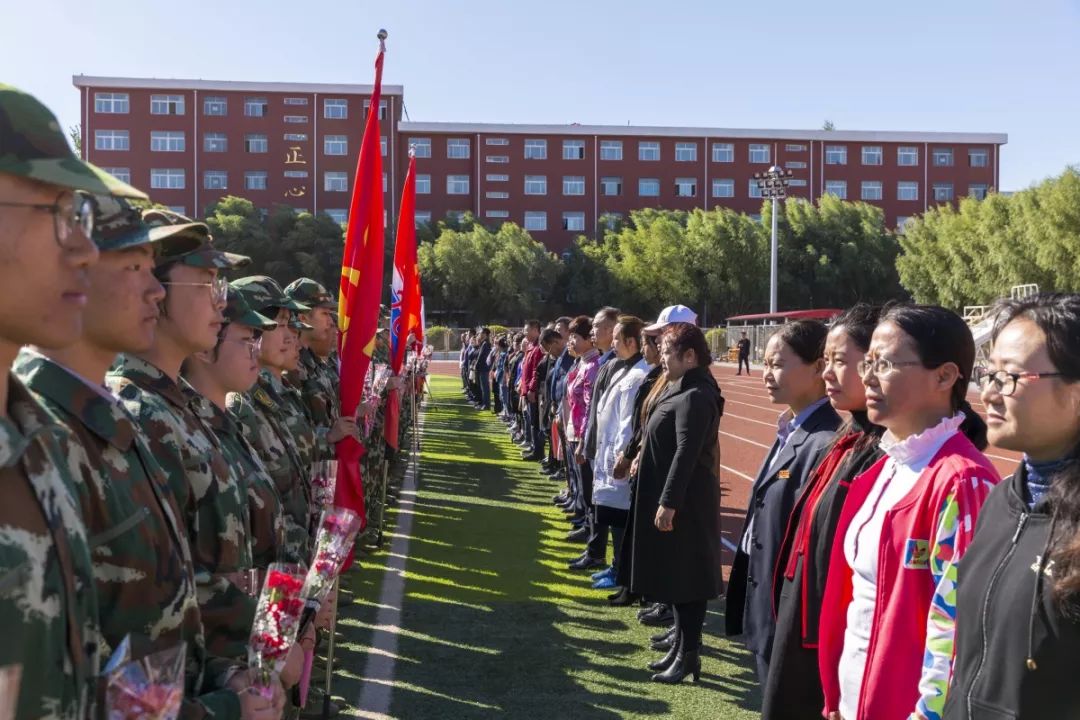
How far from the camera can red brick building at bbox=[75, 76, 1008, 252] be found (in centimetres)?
6391

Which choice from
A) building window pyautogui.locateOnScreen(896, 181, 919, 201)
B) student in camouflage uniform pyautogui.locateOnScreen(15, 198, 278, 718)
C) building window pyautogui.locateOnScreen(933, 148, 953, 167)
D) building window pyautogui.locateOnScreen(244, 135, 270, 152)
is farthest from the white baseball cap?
building window pyautogui.locateOnScreen(933, 148, 953, 167)

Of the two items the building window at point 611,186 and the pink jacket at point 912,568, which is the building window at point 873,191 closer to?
the building window at point 611,186

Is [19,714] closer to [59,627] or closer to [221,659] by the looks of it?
[59,627]

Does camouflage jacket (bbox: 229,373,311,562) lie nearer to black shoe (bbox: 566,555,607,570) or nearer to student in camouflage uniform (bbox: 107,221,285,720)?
student in camouflage uniform (bbox: 107,221,285,720)

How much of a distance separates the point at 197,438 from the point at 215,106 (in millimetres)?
66028

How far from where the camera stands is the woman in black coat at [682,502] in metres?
5.88

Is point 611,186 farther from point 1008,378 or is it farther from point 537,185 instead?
point 1008,378

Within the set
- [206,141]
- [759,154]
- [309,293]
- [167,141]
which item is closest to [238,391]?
[309,293]

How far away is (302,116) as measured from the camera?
6419 cm

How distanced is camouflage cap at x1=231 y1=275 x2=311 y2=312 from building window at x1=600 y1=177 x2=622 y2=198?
6449cm

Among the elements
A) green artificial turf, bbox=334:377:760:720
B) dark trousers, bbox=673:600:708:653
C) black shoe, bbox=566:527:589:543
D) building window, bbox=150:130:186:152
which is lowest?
green artificial turf, bbox=334:377:760:720

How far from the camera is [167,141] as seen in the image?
64062 mm

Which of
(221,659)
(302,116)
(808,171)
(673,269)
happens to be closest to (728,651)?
(221,659)

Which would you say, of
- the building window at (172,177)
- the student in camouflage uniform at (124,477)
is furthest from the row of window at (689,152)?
the student in camouflage uniform at (124,477)
